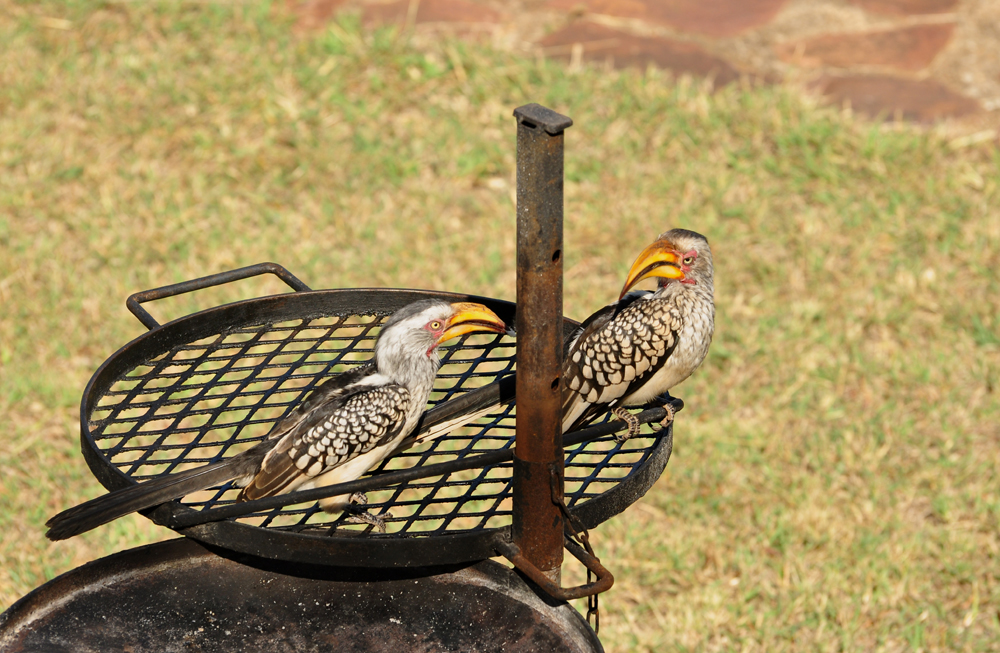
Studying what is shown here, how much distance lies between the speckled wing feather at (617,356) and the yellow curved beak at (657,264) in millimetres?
138

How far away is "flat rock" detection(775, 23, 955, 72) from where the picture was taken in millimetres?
6742

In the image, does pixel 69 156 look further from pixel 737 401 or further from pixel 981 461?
pixel 981 461

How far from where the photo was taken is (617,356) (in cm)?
303

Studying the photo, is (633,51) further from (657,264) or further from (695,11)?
(657,264)

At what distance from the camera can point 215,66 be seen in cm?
683

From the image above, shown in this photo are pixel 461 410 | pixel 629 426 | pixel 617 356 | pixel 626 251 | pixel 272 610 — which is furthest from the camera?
pixel 626 251

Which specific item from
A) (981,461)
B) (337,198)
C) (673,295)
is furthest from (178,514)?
(337,198)

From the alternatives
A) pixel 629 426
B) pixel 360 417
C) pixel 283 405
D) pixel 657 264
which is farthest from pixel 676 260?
pixel 283 405

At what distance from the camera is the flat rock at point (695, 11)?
7074 millimetres

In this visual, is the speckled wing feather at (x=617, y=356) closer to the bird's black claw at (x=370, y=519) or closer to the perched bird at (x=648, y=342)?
the perched bird at (x=648, y=342)

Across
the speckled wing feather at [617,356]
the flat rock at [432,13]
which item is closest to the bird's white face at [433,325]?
the speckled wing feather at [617,356]

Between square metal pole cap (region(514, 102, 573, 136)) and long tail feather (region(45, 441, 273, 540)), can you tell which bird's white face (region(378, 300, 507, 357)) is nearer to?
long tail feather (region(45, 441, 273, 540))

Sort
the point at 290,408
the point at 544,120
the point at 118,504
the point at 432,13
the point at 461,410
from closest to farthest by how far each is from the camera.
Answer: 1. the point at 544,120
2. the point at 118,504
3. the point at 461,410
4. the point at 290,408
5. the point at 432,13

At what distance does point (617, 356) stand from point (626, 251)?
2.80 meters
